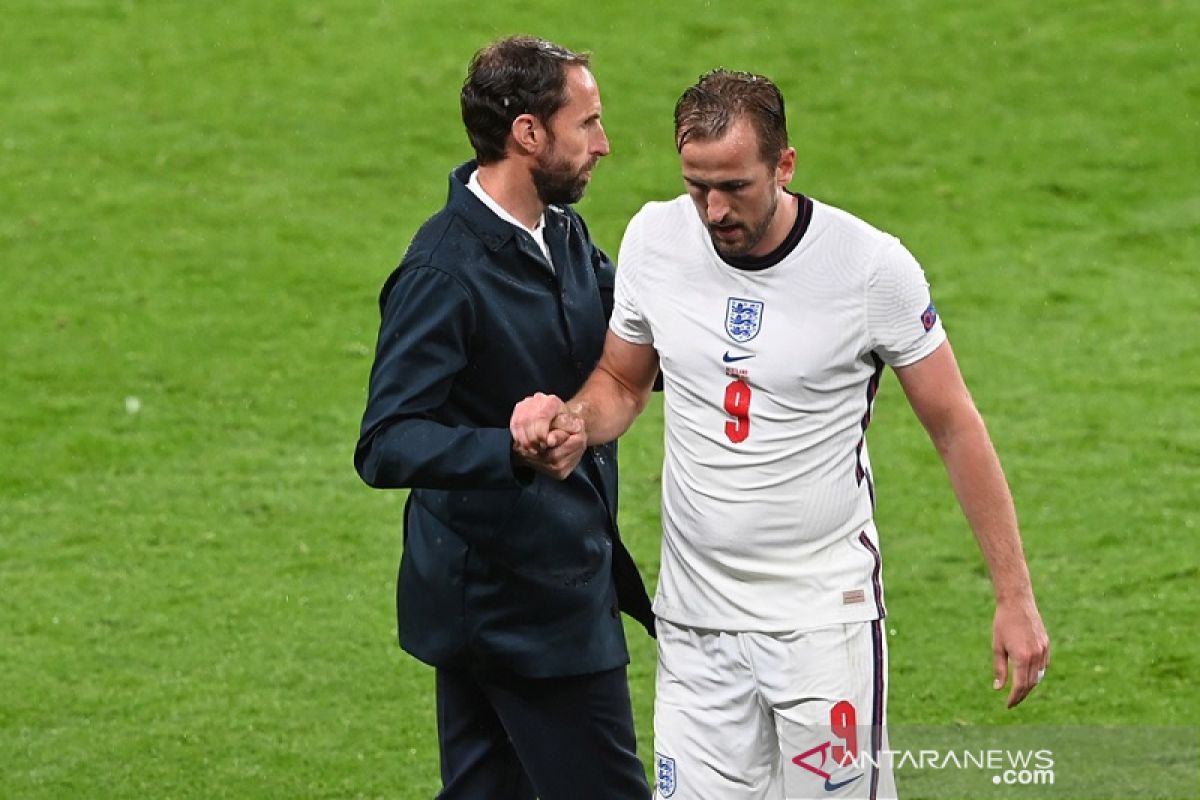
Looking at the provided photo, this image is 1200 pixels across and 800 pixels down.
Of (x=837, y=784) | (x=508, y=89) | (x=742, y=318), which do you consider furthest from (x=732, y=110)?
(x=837, y=784)

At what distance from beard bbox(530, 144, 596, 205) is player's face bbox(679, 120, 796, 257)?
36cm

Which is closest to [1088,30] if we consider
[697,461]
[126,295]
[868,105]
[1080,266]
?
[868,105]

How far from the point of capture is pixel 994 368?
29.2 ft

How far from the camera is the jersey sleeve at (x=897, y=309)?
3.89m

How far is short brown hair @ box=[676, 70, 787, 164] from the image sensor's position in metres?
3.88

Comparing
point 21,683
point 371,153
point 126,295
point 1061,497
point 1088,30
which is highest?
point 1088,30

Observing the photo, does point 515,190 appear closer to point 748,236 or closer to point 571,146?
point 571,146

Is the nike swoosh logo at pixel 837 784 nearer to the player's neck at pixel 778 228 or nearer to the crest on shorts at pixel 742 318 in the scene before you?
the crest on shorts at pixel 742 318

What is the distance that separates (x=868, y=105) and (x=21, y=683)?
21.8 ft

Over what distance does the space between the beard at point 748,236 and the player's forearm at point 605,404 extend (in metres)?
0.43

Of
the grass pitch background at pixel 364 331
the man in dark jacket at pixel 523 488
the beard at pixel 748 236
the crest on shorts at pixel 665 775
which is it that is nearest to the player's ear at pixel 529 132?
the man in dark jacket at pixel 523 488

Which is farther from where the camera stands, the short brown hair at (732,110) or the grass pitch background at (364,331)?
the grass pitch background at (364,331)

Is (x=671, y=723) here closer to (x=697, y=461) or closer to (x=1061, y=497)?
(x=697, y=461)

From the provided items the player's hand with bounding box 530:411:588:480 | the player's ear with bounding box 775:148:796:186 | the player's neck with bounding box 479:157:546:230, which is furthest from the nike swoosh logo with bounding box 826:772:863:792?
the player's neck with bounding box 479:157:546:230
